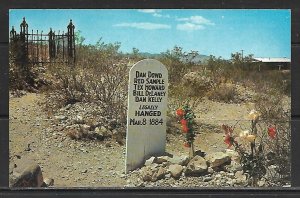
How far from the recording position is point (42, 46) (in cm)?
703

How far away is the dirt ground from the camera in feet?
23.2

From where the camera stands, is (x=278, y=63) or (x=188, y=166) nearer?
(x=278, y=63)

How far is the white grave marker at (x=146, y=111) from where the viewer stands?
7.05m

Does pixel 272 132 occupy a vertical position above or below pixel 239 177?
above

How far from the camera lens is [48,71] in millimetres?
7105

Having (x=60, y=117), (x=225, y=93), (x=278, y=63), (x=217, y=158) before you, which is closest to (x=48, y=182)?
(x=60, y=117)

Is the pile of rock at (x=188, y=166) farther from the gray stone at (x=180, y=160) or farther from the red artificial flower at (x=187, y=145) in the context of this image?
the red artificial flower at (x=187, y=145)

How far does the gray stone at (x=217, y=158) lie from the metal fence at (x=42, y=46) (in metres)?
1.57

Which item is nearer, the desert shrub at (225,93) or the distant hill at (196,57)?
the distant hill at (196,57)

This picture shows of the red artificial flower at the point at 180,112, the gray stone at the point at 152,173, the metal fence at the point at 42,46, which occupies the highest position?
the metal fence at the point at 42,46

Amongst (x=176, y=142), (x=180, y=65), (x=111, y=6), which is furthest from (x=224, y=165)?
(x=111, y=6)

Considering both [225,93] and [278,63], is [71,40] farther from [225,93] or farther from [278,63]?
[278,63]

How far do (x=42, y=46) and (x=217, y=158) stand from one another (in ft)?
6.40

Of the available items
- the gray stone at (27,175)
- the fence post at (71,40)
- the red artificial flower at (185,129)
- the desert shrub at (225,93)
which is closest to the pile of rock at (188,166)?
A: the red artificial flower at (185,129)
